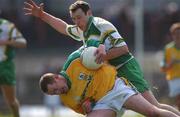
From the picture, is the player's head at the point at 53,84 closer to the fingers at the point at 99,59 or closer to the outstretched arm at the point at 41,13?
the fingers at the point at 99,59

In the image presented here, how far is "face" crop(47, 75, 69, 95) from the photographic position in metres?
12.4

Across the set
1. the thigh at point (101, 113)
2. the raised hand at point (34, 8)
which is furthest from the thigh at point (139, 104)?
the raised hand at point (34, 8)

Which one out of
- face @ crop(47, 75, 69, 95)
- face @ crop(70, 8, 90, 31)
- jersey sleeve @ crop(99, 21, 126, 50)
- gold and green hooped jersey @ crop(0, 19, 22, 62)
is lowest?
gold and green hooped jersey @ crop(0, 19, 22, 62)

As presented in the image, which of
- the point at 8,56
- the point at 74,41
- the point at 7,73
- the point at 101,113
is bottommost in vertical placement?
the point at 74,41

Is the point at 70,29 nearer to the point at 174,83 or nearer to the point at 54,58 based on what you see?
the point at 174,83

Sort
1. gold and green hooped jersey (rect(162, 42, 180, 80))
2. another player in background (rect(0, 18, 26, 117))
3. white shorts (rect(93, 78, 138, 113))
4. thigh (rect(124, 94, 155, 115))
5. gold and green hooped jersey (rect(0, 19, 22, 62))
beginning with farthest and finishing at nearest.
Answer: gold and green hooped jersey (rect(162, 42, 180, 80)) → gold and green hooped jersey (rect(0, 19, 22, 62)) → another player in background (rect(0, 18, 26, 117)) → white shorts (rect(93, 78, 138, 113)) → thigh (rect(124, 94, 155, 115))

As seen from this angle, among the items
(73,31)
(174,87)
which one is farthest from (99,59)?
(174,87)

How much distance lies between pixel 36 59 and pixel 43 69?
1.33m

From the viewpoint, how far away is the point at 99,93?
1269 cm

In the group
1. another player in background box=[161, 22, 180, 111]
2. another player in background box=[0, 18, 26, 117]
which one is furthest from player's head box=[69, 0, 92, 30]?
another player in background box=[161, 22, 180, 111]

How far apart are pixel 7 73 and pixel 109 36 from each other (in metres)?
4.34

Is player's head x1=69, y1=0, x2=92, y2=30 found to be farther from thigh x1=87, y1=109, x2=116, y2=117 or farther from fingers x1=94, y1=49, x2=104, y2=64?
thigh x1=87, y1=109, x2=116, y2=117

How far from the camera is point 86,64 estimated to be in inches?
493

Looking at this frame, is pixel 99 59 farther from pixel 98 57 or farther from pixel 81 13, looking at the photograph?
pixel 81 13
